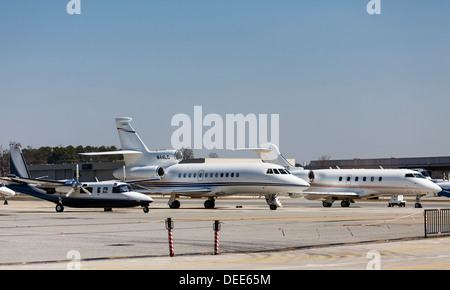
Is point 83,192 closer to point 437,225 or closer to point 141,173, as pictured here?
point 141,173

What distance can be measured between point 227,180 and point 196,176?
3.76 m

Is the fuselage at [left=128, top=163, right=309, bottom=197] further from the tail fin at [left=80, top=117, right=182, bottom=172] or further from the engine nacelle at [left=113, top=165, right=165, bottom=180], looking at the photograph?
the tail fin at [left=80, top=117, right=182, bottom=172]

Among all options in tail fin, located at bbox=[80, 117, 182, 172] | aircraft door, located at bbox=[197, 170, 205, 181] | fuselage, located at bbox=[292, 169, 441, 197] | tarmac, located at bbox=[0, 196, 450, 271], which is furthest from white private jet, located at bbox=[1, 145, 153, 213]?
fuselage, located at bbox=[292, 169, 441, 197]

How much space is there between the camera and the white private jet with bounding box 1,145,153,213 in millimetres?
48719

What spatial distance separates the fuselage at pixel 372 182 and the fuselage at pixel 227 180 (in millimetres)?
7606

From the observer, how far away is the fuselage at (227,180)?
170 feet

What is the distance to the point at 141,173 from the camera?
60219 mm

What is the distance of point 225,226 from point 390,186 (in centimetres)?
2875

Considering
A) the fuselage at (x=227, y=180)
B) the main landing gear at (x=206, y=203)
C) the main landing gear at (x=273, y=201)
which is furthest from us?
the main landing gear at (x=206, y=203)

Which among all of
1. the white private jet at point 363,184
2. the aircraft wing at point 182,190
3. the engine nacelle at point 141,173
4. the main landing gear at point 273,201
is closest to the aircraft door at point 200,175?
the aircraft wing at point 182,190

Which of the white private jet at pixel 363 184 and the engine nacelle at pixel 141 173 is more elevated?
the engine nacelle at pixel 141 173

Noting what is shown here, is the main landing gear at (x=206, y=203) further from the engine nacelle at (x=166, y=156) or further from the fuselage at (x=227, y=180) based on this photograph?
the engine nacelle at (x=166, y=156)
